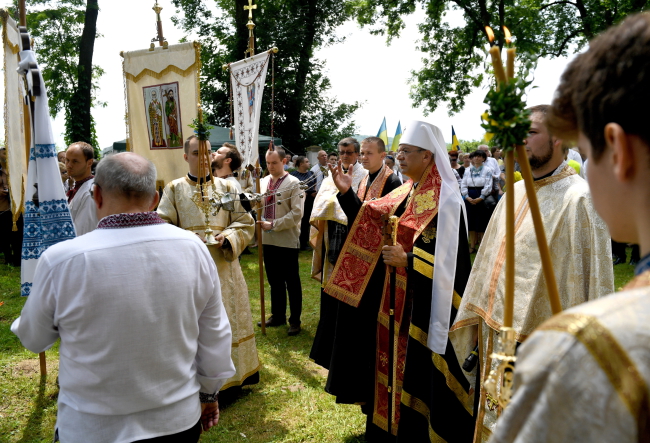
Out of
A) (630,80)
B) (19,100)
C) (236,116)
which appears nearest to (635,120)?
(630,80)

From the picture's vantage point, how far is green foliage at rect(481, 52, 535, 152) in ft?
3.81

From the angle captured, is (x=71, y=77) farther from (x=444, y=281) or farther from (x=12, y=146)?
(x=444, y=281)

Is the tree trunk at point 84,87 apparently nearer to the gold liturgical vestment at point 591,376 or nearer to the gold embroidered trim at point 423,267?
the gold embroidered trim at point 423,267

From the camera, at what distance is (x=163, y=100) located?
5.09 meters

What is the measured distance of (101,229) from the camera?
2.05m

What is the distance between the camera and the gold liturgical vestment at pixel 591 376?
0.71 metres

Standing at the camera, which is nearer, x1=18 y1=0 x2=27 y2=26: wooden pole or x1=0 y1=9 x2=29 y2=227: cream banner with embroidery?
Answer: x1=18 y1=0 x2=27 y2=26: wooden pole

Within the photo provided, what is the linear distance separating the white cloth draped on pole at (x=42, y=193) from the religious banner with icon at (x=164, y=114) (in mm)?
1493

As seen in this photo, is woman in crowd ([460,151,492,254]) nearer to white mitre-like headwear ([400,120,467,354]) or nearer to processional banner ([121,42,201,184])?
processional banner ([121,42,201,184])

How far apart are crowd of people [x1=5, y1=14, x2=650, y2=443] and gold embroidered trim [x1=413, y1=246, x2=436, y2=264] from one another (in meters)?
0.01

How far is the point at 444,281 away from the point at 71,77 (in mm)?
21074

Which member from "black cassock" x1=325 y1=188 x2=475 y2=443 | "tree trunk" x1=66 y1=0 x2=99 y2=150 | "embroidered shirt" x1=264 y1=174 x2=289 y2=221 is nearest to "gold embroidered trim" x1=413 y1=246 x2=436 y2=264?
"black cassock" x1=325 y1=188 x2=475 y2=443

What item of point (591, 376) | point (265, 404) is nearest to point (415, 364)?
point (265, 404)

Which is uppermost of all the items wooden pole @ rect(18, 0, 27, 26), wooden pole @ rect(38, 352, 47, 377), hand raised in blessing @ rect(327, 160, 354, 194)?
wooden pole @ rect(18, 0, 27, 26)
